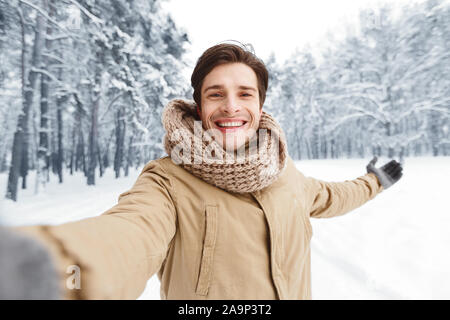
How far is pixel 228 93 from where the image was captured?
4.20ft

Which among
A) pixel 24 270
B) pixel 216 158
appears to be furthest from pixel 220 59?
pixel 24 270

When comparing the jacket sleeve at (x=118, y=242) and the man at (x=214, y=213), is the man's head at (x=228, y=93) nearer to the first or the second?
the man at (x=214, y=213)

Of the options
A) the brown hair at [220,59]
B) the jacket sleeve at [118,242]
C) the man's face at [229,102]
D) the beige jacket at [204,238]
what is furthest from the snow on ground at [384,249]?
the brown hair at [220,59]

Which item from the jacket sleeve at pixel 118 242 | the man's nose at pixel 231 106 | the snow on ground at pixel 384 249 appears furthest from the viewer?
the snow on ground at pixel 384 249

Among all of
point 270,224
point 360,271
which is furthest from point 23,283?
point 360,271

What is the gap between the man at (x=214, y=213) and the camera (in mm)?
690

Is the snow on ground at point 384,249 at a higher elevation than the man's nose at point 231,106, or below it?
below

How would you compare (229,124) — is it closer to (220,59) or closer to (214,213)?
(220,59)

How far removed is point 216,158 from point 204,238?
15.9 inches

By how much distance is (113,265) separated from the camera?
0.60 m

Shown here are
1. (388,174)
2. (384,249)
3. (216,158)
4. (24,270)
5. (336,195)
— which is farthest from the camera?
(384,249)

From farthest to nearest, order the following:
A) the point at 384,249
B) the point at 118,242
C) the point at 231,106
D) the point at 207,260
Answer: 1. the point at 384,249
2. the point at 231,106
3. the point at 207,260
4. the point at 118,242

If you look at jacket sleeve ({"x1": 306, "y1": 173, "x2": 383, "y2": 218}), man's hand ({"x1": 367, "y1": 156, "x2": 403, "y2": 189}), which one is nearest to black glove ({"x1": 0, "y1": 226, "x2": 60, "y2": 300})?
jacket sleeve ({"x1": 306, "y1": 173, "x2": 383, "y2": 218})
